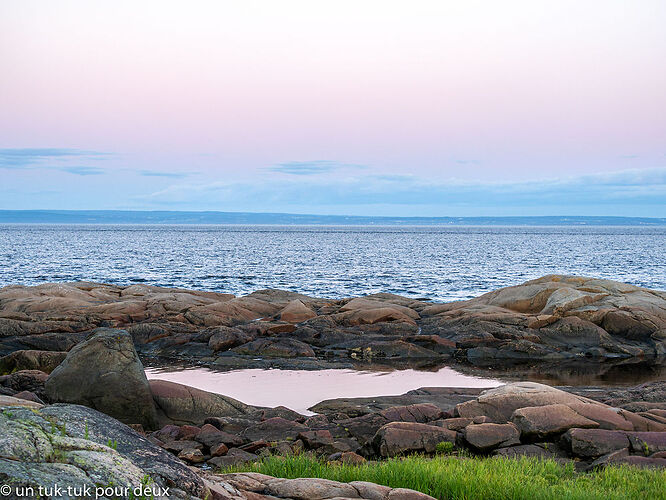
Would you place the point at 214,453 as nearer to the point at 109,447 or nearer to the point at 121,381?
the point at 121,381

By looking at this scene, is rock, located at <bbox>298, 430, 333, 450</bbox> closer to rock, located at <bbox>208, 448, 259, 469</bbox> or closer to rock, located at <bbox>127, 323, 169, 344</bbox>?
rock, located at <bbox>208, 448, 259, 469</bbox>

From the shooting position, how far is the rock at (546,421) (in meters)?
11.2

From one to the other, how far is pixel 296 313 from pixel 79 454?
25.3 meters

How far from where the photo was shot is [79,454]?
5.21 meters

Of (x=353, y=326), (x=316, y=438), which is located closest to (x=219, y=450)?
(x=316, y=438)

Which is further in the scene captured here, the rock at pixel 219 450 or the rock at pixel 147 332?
the rock at pixel 147 332

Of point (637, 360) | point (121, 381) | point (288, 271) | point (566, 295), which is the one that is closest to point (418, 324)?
point (566, 295)

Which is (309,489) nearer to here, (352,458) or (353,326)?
(352,458)

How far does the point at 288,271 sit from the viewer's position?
7194 centimetres

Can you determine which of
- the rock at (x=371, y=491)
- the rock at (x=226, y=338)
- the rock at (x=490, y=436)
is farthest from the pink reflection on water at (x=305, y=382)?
the rock at (x=371, y=491)

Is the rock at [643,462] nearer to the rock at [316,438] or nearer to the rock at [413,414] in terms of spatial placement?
the rock at [413,414]

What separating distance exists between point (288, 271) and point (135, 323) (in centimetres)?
4363

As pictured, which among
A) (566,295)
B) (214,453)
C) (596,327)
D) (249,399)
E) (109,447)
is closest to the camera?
(109,447)

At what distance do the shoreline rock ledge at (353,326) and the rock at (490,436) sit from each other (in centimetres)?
1207
